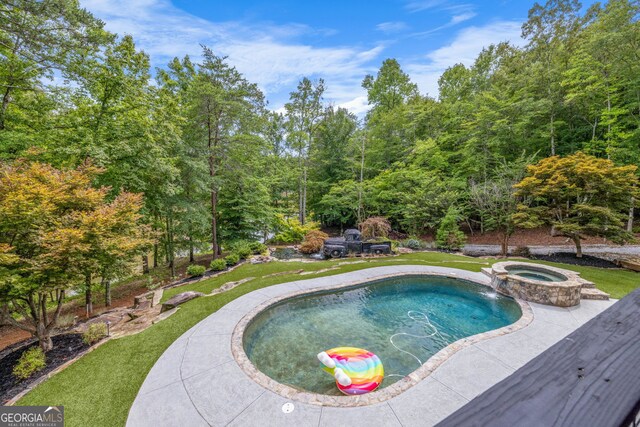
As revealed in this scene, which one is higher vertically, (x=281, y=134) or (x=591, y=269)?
(x=281, y=134)

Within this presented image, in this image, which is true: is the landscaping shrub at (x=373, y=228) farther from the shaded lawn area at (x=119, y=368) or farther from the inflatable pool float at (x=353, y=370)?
the inflatable pool float at (x=353, y=370)

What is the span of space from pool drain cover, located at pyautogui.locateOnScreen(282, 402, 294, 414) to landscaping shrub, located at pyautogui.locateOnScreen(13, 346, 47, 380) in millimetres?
4575

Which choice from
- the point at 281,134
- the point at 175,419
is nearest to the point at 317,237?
the point at 175,419

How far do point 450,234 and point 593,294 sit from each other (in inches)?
298

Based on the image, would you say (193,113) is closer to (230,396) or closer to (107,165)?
(107,165)

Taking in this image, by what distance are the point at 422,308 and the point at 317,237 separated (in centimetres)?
Answer: 753

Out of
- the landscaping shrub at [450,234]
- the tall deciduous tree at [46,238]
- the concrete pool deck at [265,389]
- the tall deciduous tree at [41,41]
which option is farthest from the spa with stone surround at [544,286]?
the tall deciduous tree at [41,41]

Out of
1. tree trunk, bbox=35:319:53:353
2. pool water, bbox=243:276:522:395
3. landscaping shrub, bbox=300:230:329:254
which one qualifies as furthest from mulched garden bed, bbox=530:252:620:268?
tree trunk, bbox=35:319:53:353

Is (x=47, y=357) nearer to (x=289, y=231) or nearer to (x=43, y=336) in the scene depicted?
(x=43, y=336)

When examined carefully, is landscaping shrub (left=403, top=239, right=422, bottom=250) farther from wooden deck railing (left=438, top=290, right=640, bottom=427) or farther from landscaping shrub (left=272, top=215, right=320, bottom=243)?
wooden deck railing (left=438, top=290, right=640, bottom=427)

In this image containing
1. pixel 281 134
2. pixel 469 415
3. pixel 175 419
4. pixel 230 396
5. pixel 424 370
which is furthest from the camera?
pixel 281 134

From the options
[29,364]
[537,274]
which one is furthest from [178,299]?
[537,274]

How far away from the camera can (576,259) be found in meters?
9.98

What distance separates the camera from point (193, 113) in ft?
34.7
